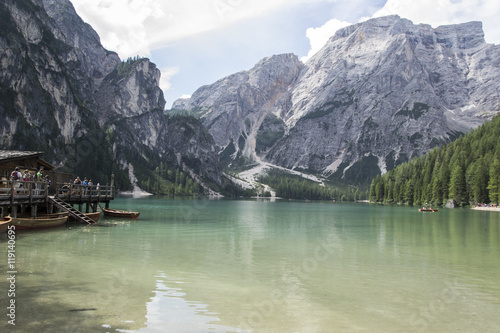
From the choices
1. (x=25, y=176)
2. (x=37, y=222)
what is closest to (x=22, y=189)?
(x=37, y=222)

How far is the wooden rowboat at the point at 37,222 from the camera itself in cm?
3424

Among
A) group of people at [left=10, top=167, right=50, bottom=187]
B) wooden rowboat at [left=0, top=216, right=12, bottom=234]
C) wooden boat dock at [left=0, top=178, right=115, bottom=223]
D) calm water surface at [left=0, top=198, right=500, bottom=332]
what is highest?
group of people at [left=10, top=167, right=50, bottom=187]

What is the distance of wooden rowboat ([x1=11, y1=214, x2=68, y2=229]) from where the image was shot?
3424 cm

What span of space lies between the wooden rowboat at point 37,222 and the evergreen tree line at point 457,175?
116 metres

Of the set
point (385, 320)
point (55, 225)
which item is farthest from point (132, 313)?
point (55, 225)

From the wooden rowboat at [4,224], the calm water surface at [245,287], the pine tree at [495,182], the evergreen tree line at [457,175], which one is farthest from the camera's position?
the evergreen tree line at [457,175]

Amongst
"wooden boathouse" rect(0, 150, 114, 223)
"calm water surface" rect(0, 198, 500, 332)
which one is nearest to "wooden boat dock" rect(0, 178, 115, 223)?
"wooden boathouse" rect(0, 150, 114, 223)

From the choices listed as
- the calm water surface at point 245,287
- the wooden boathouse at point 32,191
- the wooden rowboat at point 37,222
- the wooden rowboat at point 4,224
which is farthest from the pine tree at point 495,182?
the wooden rowboat at point 4,224

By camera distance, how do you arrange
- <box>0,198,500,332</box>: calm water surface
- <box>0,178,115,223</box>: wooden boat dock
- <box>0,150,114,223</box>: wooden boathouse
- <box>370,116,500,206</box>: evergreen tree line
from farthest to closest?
<box>370,116,500,206</box>: evergreen tree line < <box>0,150,114,223</box>: wooden boathouse < <box>0,178,115,223</box>: wooden boat dock < <box>0,198,500,332</box>: calm water surface

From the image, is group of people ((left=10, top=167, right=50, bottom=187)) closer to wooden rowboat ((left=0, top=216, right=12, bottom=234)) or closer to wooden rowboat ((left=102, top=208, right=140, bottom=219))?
wooden rowboat ((left=0, top=216, right=12, bottom=234))

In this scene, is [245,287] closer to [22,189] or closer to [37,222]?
[37,222]

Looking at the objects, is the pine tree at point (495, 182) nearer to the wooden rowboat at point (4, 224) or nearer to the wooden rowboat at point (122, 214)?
the wooden rowboat at point (122, 214)

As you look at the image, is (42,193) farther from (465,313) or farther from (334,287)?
(465,313)

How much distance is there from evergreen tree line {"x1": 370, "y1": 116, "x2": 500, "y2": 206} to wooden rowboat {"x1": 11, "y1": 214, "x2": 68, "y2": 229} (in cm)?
11620
